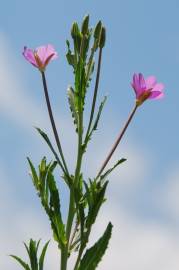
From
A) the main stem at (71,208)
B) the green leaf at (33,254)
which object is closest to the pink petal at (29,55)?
the main stem at (71,208)

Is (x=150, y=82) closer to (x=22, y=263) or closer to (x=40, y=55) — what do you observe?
(x=40, y=55)

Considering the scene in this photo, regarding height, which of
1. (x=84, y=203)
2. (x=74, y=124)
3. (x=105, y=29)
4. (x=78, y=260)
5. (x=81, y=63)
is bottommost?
(x=78, y=260)

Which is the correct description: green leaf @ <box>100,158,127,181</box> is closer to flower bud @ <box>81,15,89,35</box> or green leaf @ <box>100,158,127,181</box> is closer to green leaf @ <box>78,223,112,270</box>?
green leaf @ <box>78,223,112,270</box>

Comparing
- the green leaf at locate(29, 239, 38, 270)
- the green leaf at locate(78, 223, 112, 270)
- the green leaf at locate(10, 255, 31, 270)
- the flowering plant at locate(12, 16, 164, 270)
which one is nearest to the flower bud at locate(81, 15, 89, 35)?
the flowering plant at locate(12, 16, 164, 270)

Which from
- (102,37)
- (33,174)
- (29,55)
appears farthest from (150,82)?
(33,174)

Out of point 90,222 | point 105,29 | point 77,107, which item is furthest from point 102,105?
point 90,222

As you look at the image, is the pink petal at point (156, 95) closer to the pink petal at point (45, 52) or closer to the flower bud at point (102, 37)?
the flower bud at point (102, 37)

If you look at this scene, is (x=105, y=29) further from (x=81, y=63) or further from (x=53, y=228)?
(x=53, y=228)
